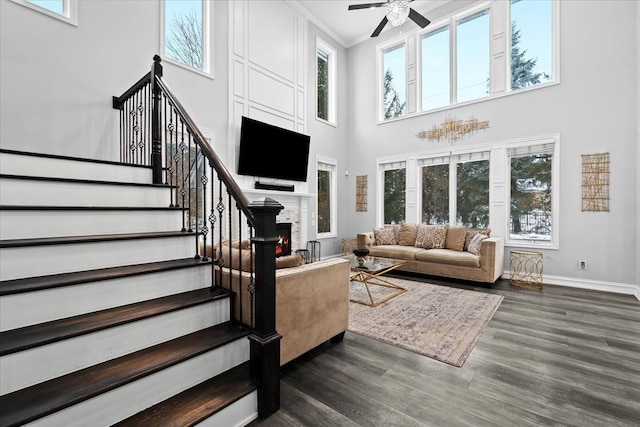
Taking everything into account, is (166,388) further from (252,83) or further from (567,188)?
(567,188)

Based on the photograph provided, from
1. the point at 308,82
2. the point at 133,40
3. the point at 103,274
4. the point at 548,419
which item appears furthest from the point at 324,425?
the point at 308,82

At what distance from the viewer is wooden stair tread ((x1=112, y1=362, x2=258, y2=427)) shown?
1351 millimetres

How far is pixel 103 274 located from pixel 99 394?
0.69 metres

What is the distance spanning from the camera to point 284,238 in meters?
5.86

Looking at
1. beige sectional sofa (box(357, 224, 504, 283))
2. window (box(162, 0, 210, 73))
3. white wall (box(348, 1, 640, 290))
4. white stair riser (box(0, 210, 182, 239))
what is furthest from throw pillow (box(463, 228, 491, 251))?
window (box(162, 0, 210, 73))

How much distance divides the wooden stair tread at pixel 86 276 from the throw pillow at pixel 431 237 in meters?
4.43

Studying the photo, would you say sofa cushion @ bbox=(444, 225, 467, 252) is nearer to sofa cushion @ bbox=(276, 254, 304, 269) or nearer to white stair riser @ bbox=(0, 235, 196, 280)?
sofa cushion @ bbox=(276, 254, 304, 269)

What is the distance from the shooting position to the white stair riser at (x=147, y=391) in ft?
3.93

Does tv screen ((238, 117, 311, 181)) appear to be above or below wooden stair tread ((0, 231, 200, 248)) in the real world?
above

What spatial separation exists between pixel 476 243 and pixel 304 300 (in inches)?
154

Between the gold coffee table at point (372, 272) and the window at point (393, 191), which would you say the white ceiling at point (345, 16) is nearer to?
the window at point (393, 191)

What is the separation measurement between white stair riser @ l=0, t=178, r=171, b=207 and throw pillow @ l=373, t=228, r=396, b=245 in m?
4.28

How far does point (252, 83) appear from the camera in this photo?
17.5 ft

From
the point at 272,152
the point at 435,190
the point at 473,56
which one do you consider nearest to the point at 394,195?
the point at 435,190
